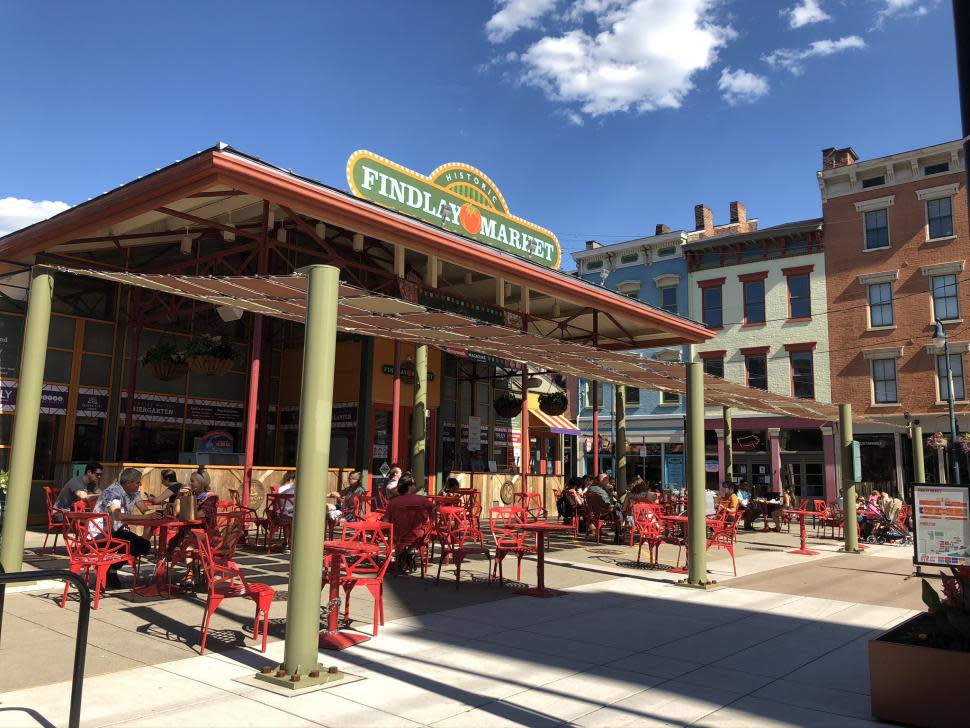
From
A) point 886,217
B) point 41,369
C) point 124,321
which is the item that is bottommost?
point 41,369

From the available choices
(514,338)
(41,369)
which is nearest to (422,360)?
(514,338)

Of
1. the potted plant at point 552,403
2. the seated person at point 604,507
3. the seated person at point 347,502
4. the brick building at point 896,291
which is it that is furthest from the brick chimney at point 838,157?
the seated person at point 347,502

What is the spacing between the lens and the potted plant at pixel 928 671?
14.4 ft

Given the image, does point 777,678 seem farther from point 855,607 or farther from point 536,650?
point 855,607

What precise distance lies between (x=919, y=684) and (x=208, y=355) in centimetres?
1255

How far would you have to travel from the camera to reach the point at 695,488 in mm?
10133

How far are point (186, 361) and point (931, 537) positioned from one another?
12797mm

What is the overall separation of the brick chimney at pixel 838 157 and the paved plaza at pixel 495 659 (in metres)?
26.3

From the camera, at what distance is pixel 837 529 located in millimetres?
21531

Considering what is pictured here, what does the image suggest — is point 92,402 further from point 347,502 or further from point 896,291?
point 896,291

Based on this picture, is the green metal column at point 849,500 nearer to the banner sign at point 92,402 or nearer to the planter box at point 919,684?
the planter box at point 919,684

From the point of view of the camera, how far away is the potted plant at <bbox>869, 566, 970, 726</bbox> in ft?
14.4

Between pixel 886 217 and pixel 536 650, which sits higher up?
pixel 886 217

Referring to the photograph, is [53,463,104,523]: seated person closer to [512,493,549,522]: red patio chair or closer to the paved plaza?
the paved plaza
